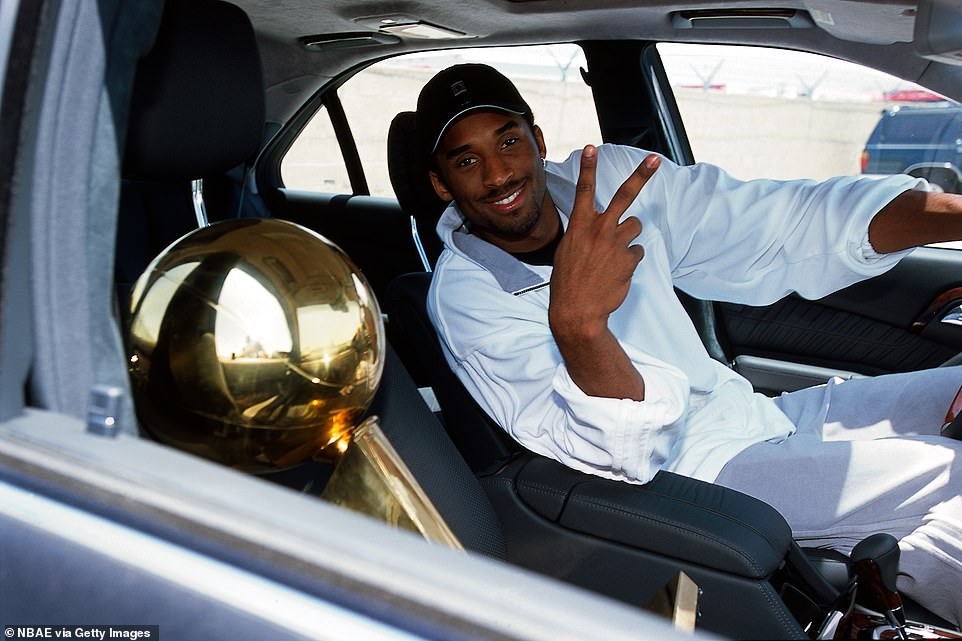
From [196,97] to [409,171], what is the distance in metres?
1.26

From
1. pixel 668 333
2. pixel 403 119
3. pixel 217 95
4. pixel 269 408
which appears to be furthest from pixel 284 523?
pixel 403 119

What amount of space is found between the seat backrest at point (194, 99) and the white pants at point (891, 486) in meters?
1.24

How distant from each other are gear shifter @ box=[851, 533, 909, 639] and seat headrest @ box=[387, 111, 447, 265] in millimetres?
1439

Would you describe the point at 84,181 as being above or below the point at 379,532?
above

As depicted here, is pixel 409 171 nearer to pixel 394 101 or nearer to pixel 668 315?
pixel 668 315

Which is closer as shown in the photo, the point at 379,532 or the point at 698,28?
the point at 379,532

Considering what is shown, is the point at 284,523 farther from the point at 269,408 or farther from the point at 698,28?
the point at 698,28

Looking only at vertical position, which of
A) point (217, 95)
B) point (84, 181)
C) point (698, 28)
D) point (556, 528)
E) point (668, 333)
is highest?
point (698, 28)

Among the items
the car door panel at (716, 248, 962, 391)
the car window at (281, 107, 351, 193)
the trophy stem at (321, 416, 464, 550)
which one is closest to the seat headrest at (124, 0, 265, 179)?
the trophy stem at (321, 416, 464, 550)

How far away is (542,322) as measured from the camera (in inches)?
81.0

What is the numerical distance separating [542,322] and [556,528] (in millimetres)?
520

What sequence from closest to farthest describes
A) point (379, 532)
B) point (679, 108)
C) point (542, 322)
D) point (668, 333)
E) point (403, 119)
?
point (379, 532) < point (542, 322) < point (668, 333) < point (403, 119) < point (679, 108)

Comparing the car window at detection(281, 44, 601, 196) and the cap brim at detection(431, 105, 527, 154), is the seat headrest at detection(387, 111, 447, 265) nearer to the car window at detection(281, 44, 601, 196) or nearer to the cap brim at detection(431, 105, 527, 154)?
the cap brim at detection(431, 105, 527, 154)

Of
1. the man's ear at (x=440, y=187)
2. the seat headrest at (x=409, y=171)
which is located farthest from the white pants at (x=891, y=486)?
the seat headrest at (x=409, y=171)
